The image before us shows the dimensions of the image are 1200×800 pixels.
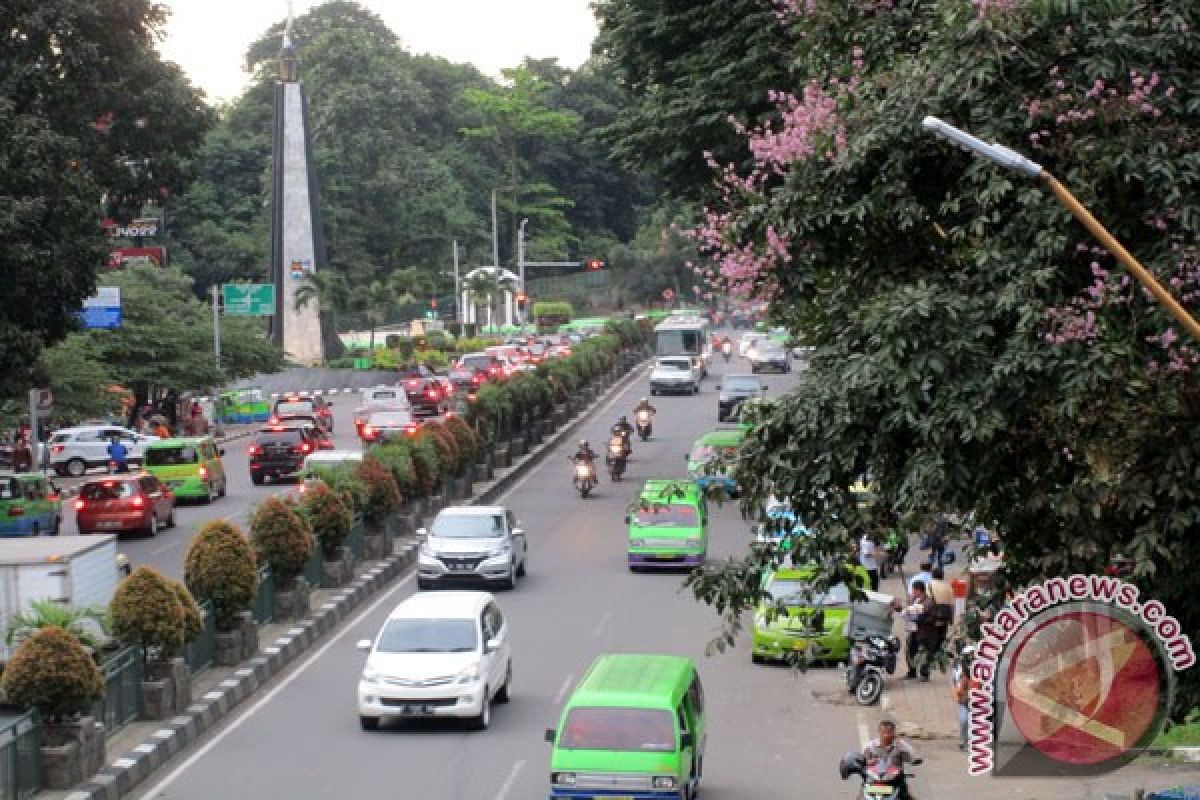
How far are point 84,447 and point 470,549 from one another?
27.8 m

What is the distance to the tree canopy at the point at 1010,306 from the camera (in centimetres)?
1465

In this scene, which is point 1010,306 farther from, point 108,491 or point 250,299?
point 250,299

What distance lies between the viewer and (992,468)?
1531 cm

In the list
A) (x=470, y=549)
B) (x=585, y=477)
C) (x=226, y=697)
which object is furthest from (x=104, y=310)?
(x=226, y=697)

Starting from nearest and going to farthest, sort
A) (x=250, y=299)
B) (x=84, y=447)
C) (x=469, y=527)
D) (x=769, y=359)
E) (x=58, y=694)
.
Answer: (x=58, y=694) < (x=469, y=527) < (x=84, y=447) < (x=769, y=359) < (x=250, y=299)

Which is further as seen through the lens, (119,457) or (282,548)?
(119,457)

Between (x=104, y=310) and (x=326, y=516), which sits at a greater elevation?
(x=104, y=310)

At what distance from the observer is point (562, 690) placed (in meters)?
27.4

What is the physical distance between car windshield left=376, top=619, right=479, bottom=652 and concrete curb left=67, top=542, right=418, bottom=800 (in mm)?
2395

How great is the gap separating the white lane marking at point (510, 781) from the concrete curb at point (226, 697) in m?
3.97

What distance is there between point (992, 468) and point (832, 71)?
15.5 ft

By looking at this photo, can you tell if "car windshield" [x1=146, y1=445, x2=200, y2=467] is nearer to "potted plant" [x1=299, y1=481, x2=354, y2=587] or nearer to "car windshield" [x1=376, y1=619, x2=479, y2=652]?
"potted plant" [x1=299, y1=481, x2=354, y2=587]

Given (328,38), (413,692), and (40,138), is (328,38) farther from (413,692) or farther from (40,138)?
(413,692)

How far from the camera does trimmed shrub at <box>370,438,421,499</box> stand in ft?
137
